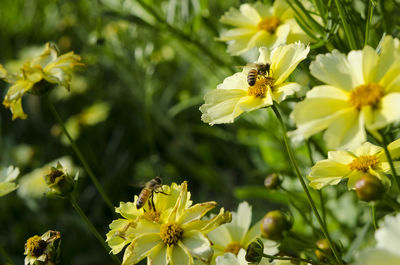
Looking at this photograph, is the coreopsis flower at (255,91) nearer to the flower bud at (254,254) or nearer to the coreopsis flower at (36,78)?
the flower bud at (254,254)

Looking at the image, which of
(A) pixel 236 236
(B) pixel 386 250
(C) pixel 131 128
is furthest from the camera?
(C) pixel 131 128

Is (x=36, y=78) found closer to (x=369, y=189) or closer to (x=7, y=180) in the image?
(x=7, y=180)

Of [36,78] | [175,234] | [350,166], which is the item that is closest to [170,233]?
[175,234]

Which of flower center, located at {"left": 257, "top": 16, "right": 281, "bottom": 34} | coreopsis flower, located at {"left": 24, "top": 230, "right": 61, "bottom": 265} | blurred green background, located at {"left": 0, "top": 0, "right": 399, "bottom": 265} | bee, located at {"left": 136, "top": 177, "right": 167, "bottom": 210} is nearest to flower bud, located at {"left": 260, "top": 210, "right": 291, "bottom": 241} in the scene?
bee, located at {"left": 136, "top": 177, "right": 167, "bottom": 210}

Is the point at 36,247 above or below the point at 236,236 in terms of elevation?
above

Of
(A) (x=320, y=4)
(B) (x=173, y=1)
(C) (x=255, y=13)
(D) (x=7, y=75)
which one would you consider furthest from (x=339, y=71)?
(B) (x=173, y=1)

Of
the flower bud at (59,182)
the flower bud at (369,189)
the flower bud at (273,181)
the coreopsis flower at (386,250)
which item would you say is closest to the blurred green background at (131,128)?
the flower bud at (273,181)

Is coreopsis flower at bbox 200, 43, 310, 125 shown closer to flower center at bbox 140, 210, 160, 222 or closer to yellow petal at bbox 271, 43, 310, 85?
yellow petal at bbox 271, 43, 310, 85
